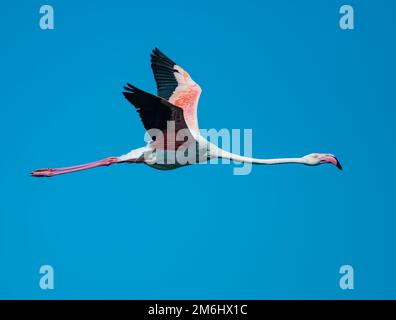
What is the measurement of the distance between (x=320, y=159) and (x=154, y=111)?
3.95 meters

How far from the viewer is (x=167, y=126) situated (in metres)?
16.4

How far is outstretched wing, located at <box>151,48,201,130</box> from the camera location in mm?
18656

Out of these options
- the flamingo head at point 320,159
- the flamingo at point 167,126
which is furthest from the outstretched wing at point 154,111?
the flamingo head at point 320,159

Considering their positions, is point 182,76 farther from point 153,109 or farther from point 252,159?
point 153,109

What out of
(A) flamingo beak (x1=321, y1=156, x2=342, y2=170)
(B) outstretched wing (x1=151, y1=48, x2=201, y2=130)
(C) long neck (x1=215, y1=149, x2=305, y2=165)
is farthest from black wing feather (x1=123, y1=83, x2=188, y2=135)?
(A) flamingo beak (x1=321, y1=156, x2=342, y2=170)

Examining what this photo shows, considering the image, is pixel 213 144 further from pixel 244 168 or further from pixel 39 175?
pixel 39 175

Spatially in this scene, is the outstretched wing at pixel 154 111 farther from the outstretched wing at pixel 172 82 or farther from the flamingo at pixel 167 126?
the outstretched wing at pixel 172 82

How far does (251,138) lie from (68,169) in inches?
150

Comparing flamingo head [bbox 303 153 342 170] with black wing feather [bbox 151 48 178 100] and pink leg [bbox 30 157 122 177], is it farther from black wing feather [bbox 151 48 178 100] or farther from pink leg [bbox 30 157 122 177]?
pink leg [bbox 30 157 122 177]

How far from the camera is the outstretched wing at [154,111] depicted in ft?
49.1

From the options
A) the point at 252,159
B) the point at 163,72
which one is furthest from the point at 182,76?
the point at 252,159

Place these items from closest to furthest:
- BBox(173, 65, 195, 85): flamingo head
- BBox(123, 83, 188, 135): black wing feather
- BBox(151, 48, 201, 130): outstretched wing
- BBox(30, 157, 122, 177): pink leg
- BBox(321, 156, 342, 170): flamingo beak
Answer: BBox(123, 83, 188, 135): black wing feather
BBox(321, 156, 342, 170): flamingo beak
BBox(30, 157, 122, 177): pink leg
BBox(151, 48, 201, 130): outstretched wing
BBox(173, 65, 195, 85): flamingo head

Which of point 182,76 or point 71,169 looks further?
point 182,76
